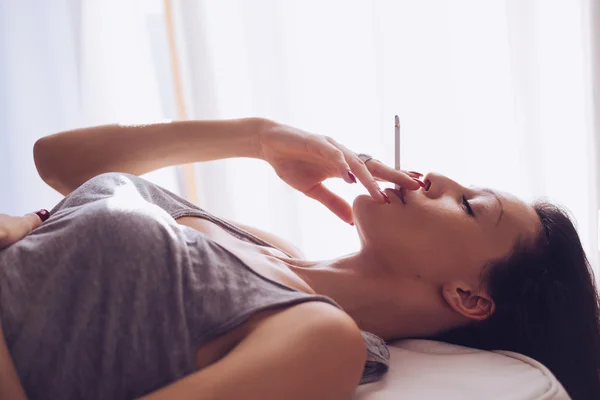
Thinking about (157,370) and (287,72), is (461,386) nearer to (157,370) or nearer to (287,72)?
(157,370)

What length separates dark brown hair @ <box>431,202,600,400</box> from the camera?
1.04m

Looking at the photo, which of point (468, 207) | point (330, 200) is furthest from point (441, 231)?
point (330, 200)

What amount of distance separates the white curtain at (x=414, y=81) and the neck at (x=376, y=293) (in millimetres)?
654

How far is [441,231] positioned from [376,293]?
164 mm

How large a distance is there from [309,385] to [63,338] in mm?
336

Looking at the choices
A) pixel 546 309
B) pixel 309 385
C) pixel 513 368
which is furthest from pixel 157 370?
pixel 546 309

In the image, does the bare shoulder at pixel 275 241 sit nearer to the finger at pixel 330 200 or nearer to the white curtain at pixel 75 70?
the finger at pixel 330 200

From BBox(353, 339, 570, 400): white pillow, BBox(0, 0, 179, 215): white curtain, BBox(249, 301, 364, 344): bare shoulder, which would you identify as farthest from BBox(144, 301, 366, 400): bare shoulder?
BBox(0, 0, 179, 215): white curtain

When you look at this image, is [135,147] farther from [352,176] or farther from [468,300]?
[468,300]

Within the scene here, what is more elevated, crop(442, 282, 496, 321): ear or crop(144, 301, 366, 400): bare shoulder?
crop(144, 301, 366, 400): bare shoulder

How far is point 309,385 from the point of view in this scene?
2.46ft

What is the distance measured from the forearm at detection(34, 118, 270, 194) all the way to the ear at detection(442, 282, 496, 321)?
52 centimetres

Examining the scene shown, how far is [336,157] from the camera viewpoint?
1.10 meters

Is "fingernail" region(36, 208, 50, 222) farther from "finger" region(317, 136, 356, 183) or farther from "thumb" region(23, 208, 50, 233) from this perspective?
"finger" region(317, 136, 356, 183)
